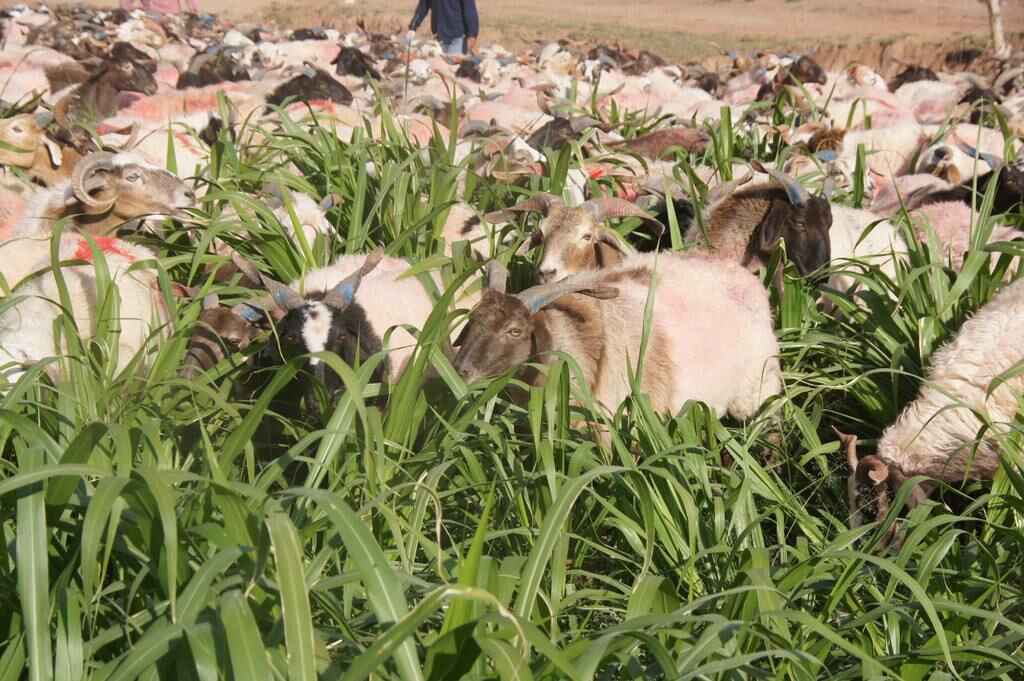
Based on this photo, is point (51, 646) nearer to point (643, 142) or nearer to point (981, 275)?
point (981, 275)

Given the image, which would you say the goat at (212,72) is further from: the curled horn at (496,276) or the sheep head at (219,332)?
the curled horn at (496,276)

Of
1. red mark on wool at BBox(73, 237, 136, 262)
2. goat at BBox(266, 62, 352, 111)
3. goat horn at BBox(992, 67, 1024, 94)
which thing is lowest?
goat horn at BBox(992, 67, 1024, 94)

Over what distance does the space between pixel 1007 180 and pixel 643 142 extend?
7.84 ft

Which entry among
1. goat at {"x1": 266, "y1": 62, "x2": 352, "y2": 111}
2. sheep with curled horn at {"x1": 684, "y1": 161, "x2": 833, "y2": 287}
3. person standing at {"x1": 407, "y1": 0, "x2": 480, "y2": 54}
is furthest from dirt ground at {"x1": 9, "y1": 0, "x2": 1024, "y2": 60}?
sheep with curled horn at {"x1": 684, "y1": 161, "x2": 833, "y2": 287}

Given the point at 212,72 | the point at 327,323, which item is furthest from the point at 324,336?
the point at 212,72

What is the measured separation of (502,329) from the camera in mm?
3834

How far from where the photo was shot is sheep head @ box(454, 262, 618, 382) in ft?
12.4

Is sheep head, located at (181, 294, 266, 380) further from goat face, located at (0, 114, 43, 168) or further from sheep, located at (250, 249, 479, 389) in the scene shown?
goat face, located at (0, 114, 43, 168)

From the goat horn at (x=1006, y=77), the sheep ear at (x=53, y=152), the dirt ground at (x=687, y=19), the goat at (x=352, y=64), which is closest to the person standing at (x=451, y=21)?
the goat at (x=352, y=64)

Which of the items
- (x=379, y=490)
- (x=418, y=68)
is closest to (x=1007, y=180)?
(x=379, y=490)

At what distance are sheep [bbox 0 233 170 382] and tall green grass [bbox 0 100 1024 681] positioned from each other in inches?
6.5

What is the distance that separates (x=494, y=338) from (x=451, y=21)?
14733 mm

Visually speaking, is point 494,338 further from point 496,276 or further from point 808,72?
point 808,72

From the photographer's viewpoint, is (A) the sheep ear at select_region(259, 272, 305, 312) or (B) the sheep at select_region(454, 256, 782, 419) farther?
(A) the sheep ear at select_region(259, 272, 305, 312)
